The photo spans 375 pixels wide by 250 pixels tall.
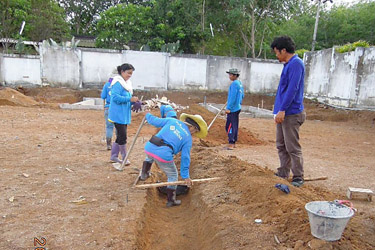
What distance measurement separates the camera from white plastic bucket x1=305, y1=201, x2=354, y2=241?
238 cm

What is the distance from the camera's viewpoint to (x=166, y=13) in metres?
21.4

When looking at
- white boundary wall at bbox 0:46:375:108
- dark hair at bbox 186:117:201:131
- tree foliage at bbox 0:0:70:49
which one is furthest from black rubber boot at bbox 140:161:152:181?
tree foliage at bbox 0:0:70:49

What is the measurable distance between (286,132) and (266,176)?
2.22 feet

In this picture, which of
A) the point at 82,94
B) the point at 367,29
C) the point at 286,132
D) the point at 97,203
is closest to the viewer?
the point at 97,203

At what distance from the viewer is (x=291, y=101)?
153 inches

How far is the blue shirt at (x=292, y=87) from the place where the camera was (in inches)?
153

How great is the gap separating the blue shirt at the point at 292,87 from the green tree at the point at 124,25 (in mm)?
18748

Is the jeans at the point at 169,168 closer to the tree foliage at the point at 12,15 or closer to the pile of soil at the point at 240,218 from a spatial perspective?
the pile of soil at the point at 240,218

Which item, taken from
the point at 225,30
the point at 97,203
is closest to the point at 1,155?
the point at 97,203

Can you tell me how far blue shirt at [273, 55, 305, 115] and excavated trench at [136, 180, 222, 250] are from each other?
5.62 feet

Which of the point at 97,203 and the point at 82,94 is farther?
the point at 82,94

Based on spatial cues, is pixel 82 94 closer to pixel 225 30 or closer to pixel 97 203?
pixel 225 30

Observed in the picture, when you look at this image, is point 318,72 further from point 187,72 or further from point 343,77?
point 187,72

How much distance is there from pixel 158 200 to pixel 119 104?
5.88 ft
